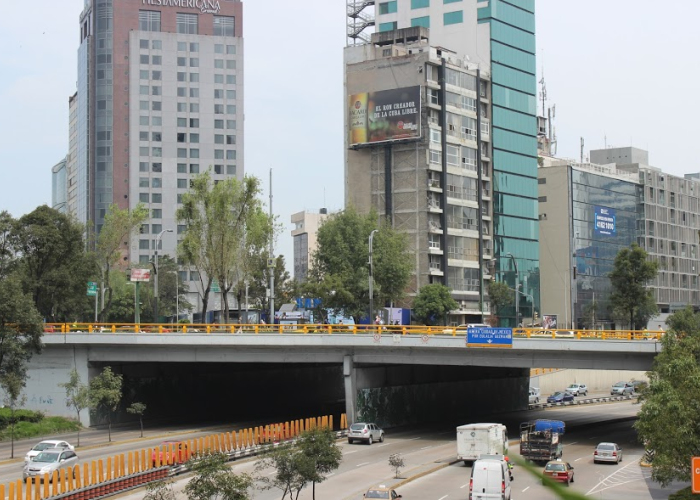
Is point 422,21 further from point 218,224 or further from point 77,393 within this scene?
point 77,393

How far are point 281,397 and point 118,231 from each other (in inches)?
917

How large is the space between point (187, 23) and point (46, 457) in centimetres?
14203

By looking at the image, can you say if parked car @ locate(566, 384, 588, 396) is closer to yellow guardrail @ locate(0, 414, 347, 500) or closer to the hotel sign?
yellow guardrail @ locate(0, 414, 347, 500)

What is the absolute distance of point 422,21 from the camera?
141125 mm

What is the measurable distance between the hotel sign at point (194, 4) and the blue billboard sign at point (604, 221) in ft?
262

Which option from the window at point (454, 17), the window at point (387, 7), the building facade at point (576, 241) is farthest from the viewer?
the building facade at point (576, 241)

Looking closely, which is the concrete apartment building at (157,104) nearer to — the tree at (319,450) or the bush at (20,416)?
the bush at (20,416)

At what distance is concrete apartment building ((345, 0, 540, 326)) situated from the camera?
126375 millimetres

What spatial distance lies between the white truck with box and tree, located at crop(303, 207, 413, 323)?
52.7 metres

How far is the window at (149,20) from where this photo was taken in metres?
175

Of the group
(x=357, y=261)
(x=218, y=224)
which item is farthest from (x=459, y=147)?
(x=218, y=224)

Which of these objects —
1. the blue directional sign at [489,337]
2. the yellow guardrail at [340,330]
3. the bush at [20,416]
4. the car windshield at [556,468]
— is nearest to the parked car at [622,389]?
the yellow guardrail at [340,330]

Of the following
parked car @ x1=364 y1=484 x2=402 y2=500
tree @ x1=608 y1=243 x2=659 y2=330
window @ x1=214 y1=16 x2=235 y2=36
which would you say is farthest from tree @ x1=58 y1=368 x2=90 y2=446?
window @ x1=214 y1=16 x2=235 y2=36

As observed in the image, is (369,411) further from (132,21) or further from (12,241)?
(132,21)
